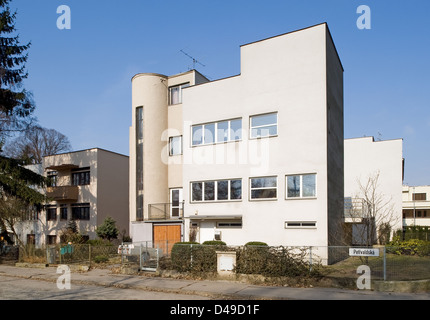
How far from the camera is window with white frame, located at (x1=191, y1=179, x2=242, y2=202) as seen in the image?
2019 cm

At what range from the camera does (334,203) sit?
774 inches

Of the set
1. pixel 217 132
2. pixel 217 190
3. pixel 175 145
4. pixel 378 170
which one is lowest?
pixel 217 190

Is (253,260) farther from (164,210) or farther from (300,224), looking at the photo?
(164,210)

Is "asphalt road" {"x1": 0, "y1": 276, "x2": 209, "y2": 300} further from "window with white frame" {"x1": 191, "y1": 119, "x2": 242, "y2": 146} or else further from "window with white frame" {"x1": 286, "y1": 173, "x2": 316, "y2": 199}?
"window with white frame" {"x1": 191, "y1": 119, "x2": 242, "y2": 146}

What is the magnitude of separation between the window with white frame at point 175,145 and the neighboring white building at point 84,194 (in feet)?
35.5

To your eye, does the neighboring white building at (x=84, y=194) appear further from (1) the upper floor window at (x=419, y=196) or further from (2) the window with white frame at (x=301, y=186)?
(1) the upper floor window at (x=419, y=196)

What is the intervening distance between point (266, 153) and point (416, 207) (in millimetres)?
43942

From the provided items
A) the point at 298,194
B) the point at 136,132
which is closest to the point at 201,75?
the point at 136,132

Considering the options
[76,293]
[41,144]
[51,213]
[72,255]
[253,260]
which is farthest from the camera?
[41,144]

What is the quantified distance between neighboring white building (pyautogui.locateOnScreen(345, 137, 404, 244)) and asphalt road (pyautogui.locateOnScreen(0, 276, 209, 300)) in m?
25.1

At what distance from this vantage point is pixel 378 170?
3438cm

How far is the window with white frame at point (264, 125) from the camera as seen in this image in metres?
19.5

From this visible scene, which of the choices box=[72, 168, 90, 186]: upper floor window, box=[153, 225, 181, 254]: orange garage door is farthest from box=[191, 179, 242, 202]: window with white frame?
box=[72, 168, 90, 186]: upper floor window

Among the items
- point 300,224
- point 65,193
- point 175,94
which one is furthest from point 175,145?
point 65,193
